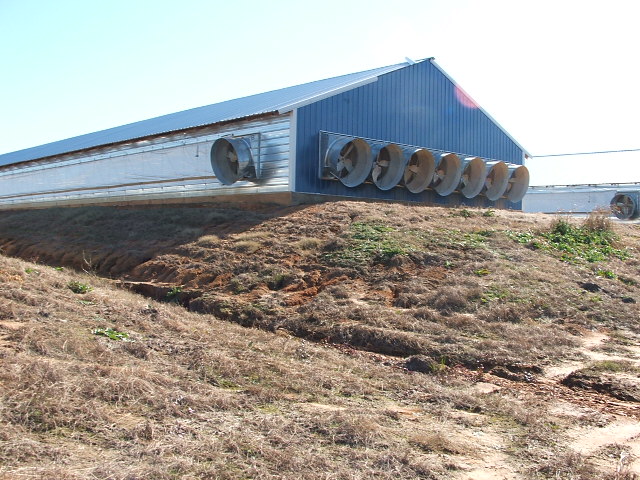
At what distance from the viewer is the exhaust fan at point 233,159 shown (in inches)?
765

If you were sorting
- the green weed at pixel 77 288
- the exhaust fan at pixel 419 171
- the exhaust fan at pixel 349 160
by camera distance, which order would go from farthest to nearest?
the exhaust fan at pixel 419 171 → the exhaust fan at pixel 349 160 → the green weed at pixel 77 288

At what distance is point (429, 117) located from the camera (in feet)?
77.7

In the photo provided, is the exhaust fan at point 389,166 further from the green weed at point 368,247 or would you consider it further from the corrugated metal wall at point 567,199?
the corrugated metal wall at point 567,199

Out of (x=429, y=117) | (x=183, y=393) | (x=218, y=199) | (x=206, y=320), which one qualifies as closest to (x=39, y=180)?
(x=218, y=199)

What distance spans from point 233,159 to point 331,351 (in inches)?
484

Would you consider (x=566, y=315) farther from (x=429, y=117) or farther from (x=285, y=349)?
(x=429, y=117)

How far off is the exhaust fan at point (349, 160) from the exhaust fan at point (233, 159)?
2.23 metres

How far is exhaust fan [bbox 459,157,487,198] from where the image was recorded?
23688 millimetres

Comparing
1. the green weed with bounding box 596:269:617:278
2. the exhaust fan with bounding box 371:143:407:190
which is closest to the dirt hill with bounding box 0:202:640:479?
the green weed with bounding box 596:269:617:278

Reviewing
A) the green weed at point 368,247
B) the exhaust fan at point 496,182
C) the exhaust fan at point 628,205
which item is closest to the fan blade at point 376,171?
the exhaust fan at point 496,182

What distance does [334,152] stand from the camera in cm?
1923

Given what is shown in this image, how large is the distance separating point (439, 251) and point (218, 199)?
32.2 ft

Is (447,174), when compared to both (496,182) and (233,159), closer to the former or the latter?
(496,182)

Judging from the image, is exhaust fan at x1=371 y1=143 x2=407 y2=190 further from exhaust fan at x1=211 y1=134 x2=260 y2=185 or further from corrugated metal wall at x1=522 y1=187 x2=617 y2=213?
corrugated metal wall at x1=522 y1=187 x2=617 y2=213
